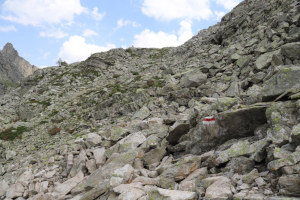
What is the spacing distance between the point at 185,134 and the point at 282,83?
17.8 feet

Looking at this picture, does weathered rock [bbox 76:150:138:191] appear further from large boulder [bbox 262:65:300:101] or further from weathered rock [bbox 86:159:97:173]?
large boulder [bbox 262:65:300:101]

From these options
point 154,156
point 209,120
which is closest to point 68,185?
point 154,156

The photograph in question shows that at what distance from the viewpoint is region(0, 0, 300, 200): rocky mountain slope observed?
23.2 ft

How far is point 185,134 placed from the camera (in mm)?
11719

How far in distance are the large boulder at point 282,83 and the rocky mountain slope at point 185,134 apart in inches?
1.6

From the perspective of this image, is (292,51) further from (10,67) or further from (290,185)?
(10,67)

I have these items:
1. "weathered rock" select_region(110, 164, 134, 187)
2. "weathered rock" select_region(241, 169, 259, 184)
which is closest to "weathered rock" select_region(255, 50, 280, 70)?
"weathered rock" select_region(241, 169, 259, 184)


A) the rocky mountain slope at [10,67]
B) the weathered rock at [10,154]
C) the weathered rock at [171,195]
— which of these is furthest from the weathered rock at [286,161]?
the rocky mountain slope at [10,67]

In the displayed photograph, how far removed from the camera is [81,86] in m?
40.4

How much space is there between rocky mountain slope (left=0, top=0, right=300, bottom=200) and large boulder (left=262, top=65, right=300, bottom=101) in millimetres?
39

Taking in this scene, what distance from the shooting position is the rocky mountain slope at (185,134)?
7059mm

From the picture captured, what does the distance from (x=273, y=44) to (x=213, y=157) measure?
14653 mm

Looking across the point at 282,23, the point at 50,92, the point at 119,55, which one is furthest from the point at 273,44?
the point at 119,55

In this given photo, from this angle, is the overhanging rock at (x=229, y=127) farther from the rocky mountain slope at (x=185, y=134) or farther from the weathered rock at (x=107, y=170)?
the weathered rock at (x=107, y=170)
